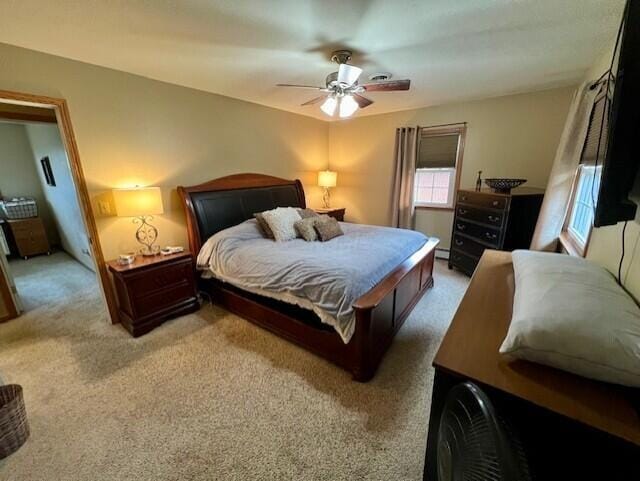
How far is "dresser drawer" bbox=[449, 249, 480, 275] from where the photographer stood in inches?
140

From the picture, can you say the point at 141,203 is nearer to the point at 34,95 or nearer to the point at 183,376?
the point at 34,95

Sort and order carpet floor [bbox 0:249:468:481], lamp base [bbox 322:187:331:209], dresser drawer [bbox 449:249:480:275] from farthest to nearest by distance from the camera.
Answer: lamp base [bbox 322:187:331:209] → dresser drawer [bbox 449:249:480:275] → carpet floor [bbox 0:249:468:481]

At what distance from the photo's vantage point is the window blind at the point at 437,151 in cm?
406

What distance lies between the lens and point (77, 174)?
236cm

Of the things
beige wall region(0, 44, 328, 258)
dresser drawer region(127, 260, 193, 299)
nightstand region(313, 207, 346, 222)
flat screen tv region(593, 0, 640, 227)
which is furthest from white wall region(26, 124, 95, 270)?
flat screen tv region(593, 0, 640, 227)

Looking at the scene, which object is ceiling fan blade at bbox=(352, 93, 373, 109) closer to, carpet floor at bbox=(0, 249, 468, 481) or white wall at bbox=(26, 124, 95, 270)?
carpet floor at bbox=(0, 249, 468, 481)

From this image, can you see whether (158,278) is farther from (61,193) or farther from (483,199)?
(483,199)

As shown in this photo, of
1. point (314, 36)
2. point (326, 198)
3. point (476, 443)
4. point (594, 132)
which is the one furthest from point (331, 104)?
point (326, 198)

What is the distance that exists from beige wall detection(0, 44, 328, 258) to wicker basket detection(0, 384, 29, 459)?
1.37 metres

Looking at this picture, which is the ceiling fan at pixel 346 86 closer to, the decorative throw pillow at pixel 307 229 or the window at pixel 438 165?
the decorative throw pillow at pixel 307 229

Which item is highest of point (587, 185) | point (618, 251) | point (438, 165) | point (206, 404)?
point (438, 165)

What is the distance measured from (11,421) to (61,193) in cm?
420

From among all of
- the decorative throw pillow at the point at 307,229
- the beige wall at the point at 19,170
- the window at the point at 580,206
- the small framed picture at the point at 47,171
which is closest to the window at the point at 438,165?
the window at the point at 580,206

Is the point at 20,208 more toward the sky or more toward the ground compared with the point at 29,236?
more toward the sky
